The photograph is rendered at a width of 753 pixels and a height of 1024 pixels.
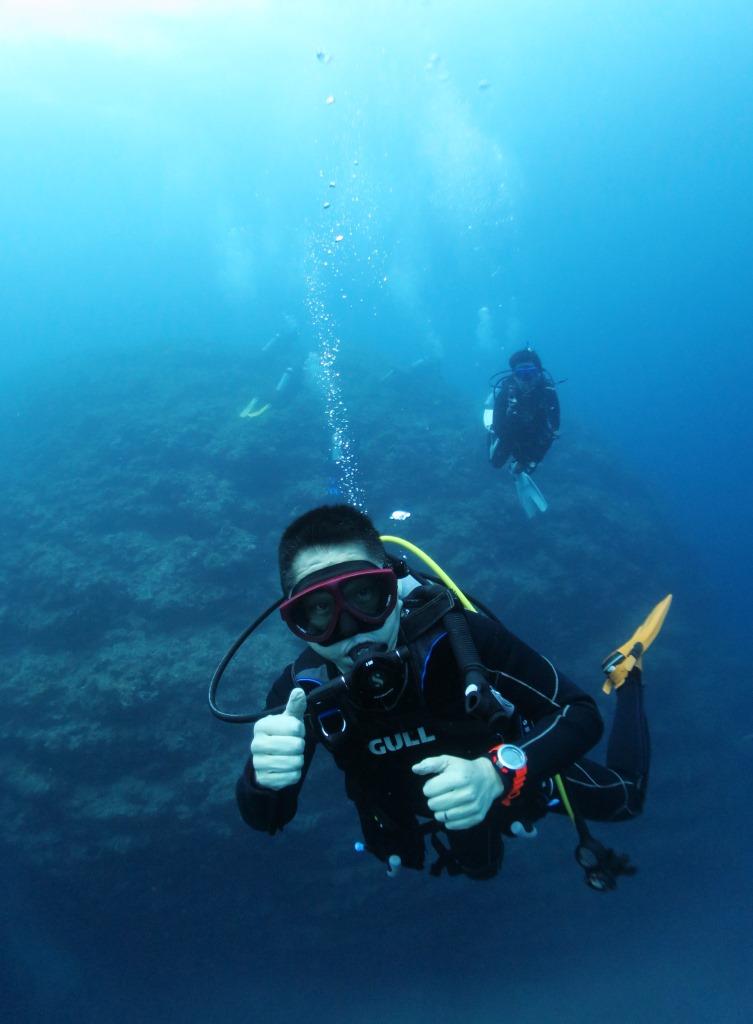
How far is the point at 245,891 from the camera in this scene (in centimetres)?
838

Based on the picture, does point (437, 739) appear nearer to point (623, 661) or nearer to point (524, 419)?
point (623, 661)

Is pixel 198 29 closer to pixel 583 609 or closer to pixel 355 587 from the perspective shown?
pixel 583 609

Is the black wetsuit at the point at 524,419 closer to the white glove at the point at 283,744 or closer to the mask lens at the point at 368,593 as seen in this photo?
the mask lens at the point at 368,593

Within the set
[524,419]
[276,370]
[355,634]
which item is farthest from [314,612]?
[276,370]

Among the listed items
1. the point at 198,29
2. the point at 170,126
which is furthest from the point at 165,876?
the point at 170,126

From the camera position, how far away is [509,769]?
174cm

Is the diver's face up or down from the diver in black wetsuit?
up

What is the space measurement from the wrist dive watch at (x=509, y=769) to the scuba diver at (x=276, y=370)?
1680cm

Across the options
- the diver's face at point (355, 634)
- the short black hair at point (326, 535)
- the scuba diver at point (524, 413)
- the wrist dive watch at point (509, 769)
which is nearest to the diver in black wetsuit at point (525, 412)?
the scuba diver at point (524, 413)

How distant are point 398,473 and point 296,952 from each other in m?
10.5

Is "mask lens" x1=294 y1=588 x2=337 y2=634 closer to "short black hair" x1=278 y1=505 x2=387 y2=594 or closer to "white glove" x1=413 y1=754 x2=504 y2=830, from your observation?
"short black hair" x1=278 y1=505 x2=387 y2=594

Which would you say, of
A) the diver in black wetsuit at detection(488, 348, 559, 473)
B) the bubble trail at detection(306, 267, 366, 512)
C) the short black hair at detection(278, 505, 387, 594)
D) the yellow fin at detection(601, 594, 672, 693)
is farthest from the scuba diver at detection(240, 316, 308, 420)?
the short black hair at detection(278, 505, 387, 594)

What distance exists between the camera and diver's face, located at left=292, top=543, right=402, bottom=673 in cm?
206

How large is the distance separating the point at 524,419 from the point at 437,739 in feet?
25.6
